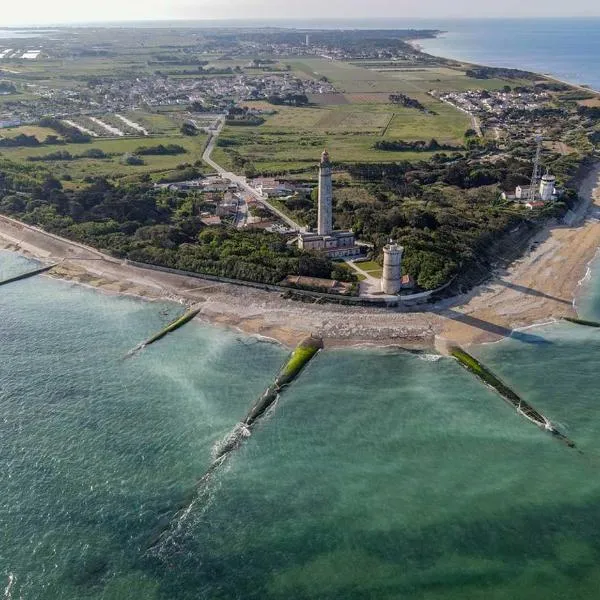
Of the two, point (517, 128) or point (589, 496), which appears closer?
point (589, 496)

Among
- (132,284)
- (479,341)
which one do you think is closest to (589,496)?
(479,341)

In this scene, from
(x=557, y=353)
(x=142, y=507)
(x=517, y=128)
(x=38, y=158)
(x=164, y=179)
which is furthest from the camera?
(x=517, y=128)

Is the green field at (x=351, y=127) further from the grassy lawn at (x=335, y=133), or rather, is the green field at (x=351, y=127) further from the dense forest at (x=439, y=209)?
the dense forest at (x=439, y=209)

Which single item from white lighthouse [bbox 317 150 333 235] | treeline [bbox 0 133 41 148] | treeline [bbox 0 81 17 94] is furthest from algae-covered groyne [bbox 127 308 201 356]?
treeline [bbox 0 81 17 94]

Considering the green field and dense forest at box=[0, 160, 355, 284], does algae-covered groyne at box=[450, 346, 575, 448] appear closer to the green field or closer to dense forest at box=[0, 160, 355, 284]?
dense forest at box=[0, 160, 355, 284]

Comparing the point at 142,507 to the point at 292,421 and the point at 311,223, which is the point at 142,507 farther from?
the point at 311,223

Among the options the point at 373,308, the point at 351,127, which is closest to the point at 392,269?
the point at 373,308
